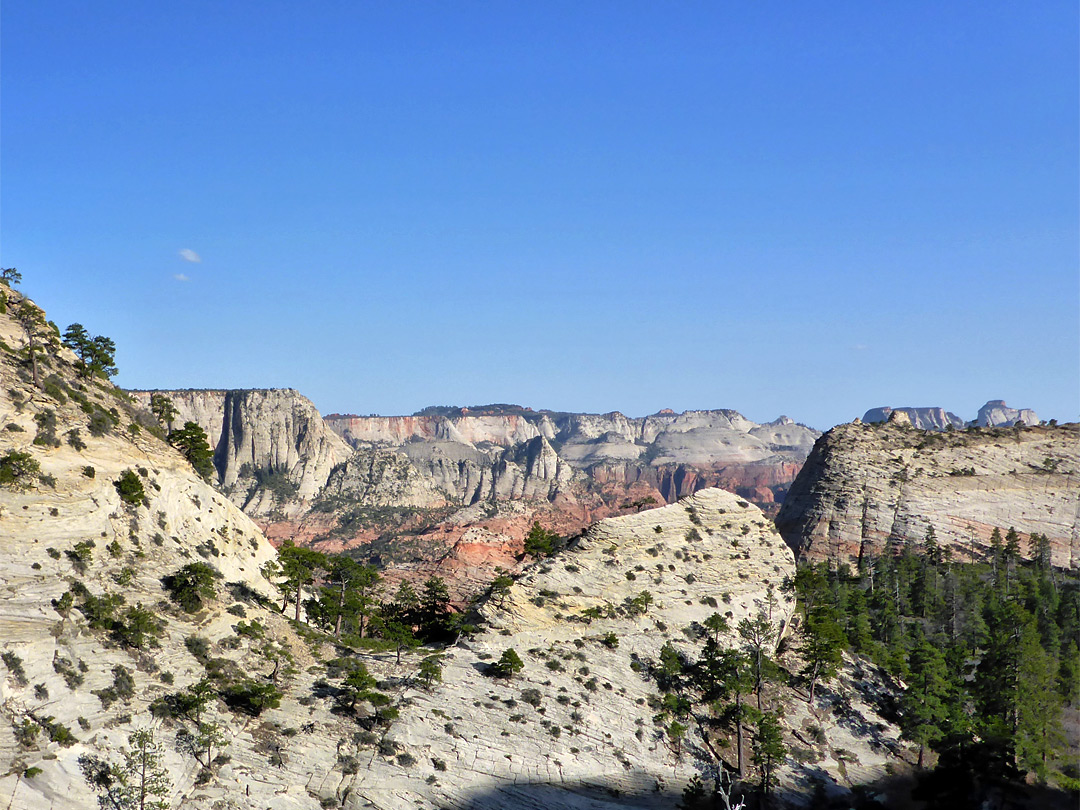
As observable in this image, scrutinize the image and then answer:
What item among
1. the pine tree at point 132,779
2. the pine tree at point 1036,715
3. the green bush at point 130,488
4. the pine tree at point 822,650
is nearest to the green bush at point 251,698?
the pine tree at point 132,779

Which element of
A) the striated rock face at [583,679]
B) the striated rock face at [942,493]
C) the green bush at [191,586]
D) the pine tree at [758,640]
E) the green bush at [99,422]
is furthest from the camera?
the striated rock face at [942,493]

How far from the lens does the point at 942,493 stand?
5458 inches

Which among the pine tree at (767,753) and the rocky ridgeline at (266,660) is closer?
the rocky ridgeline at (266,660)

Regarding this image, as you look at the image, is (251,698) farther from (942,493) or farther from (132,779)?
(942,493)

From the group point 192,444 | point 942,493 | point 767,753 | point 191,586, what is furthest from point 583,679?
point 942,493

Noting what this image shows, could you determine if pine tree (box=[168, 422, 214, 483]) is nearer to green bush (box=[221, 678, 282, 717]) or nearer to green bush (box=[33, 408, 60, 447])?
green bush (box=[33, 408, 60, 447])

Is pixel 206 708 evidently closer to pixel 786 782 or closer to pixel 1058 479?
pixel 786 782

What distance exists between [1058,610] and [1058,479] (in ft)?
151

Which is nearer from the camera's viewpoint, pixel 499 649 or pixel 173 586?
pixel 173 586

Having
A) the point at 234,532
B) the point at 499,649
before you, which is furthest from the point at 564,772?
the point at 234,532

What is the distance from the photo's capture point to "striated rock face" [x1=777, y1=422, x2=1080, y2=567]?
13425cm

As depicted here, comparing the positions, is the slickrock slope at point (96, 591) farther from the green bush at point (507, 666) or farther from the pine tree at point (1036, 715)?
the pine tree at point (1036, 715)

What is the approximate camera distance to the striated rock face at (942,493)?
440 feet

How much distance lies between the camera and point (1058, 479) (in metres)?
138
